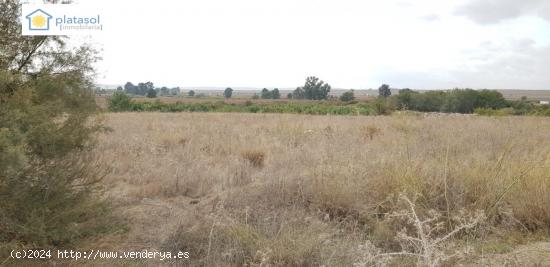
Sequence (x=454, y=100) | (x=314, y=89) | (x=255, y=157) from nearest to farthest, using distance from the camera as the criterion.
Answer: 1. (x=255, y=157)
2. (x=454, y=100)
3. (x=314, y=89)

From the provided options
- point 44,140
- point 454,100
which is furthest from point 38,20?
point 454,100

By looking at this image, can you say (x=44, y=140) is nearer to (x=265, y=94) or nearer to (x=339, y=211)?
(x=339, y=211)

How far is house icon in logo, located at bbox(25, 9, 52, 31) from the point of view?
337cm

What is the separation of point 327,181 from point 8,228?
3.15 meters

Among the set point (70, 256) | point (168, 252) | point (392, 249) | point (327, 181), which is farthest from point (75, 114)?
point (392, 249)

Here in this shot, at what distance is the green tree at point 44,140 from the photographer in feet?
9.25

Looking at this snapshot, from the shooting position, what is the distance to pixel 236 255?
3150 millimetres

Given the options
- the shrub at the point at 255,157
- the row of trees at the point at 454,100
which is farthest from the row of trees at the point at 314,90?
the shrub at the point at 255,157

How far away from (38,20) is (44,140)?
1.26 meters

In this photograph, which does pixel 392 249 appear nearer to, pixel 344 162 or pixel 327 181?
pixel 327 181

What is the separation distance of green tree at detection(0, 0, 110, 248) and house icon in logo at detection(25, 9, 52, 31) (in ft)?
0.32

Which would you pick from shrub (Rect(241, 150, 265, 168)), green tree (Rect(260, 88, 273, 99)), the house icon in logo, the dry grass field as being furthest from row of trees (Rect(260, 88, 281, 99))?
the house icon in logo

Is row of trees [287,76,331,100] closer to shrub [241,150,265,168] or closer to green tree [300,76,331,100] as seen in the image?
green tree [300,76,331,100]

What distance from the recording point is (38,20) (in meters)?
3.51
